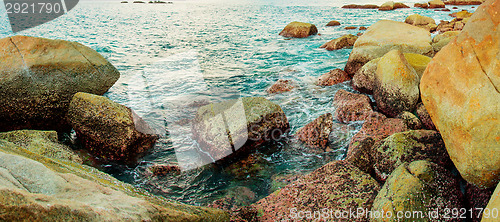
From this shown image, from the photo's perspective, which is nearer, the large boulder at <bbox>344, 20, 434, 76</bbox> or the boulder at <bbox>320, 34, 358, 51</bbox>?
the large boulder at <bbox>344, 20, 434, 76</bbox>

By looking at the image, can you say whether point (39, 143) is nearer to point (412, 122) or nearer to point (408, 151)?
point (408, 151)

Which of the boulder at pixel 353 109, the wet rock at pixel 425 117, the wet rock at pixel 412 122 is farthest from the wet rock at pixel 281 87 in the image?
the wet rock at pixel 412 122

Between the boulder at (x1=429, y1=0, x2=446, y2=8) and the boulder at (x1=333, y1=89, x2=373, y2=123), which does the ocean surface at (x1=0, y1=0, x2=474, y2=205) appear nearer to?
the boulder at (x1=333, y1=89, x2=373, y2=123)

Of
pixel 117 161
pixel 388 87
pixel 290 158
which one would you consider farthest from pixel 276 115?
pixel 117 161

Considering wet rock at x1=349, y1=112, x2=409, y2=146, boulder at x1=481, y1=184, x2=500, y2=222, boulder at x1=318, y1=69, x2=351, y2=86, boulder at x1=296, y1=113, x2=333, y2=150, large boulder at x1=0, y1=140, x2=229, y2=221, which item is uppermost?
large boulder at x1=0, y1=140, x2=229, y2=221

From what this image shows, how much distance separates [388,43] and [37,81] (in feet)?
30.8

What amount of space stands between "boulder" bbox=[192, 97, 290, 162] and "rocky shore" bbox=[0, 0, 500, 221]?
2cm

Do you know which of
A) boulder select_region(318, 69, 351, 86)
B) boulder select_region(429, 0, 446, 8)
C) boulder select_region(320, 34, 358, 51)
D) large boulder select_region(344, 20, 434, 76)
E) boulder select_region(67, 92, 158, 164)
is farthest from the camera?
boulder select_region(429, 0, 446, 8)

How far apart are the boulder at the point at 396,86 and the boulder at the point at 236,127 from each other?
238cm

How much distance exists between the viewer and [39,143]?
4.12 m

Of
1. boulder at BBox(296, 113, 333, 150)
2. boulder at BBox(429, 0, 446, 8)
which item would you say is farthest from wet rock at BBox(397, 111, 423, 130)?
boulder at BBox(429, 0, 446, 8)

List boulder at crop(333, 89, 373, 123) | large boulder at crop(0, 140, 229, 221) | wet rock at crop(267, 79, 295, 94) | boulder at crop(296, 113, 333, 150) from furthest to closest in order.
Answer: wet rock at crop(267, 79, 295, 94) → boulder at crop(333, 89, 373, 123) → boulder at crop(296, 113, 333, 150) → large boulder at crop(0, 140, 229, 221)

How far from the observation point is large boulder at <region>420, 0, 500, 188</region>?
2.48 metres

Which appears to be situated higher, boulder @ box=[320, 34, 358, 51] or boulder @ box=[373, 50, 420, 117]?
boulder @ box=[373, 50, 420, 117]
